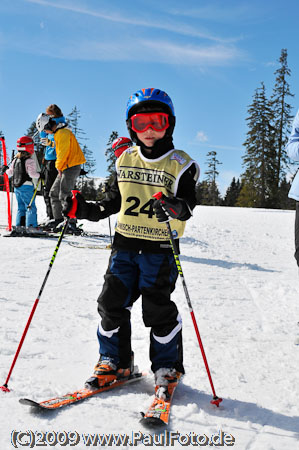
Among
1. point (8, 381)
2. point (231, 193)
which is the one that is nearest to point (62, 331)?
point (8, 381)

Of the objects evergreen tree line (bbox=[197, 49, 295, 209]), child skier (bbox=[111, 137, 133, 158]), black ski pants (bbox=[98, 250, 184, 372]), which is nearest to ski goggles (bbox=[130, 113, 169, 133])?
black ski pants (bbox=[98, 250, 184, 372])

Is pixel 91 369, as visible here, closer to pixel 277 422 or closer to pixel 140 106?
pixel 277 422

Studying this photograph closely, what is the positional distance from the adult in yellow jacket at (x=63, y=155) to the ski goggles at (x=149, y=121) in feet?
18.8

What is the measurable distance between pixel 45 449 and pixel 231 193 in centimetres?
7221

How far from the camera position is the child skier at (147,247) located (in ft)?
8.95

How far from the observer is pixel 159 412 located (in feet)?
7.49

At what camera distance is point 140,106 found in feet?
9.33

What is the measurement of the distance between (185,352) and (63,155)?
6116 mm

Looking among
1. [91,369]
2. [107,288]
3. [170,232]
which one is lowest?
[91,369]

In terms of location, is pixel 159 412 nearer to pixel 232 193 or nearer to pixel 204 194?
pixel 204 194

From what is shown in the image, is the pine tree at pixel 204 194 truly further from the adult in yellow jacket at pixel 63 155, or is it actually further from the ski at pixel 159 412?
the ski at pixel 159 412

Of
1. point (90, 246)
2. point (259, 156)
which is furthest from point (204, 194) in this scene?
point (90, 246)

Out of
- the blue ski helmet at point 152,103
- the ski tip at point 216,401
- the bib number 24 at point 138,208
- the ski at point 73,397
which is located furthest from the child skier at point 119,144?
the ski tip at point 216,401

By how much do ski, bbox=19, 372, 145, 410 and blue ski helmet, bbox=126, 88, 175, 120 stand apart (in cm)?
197
